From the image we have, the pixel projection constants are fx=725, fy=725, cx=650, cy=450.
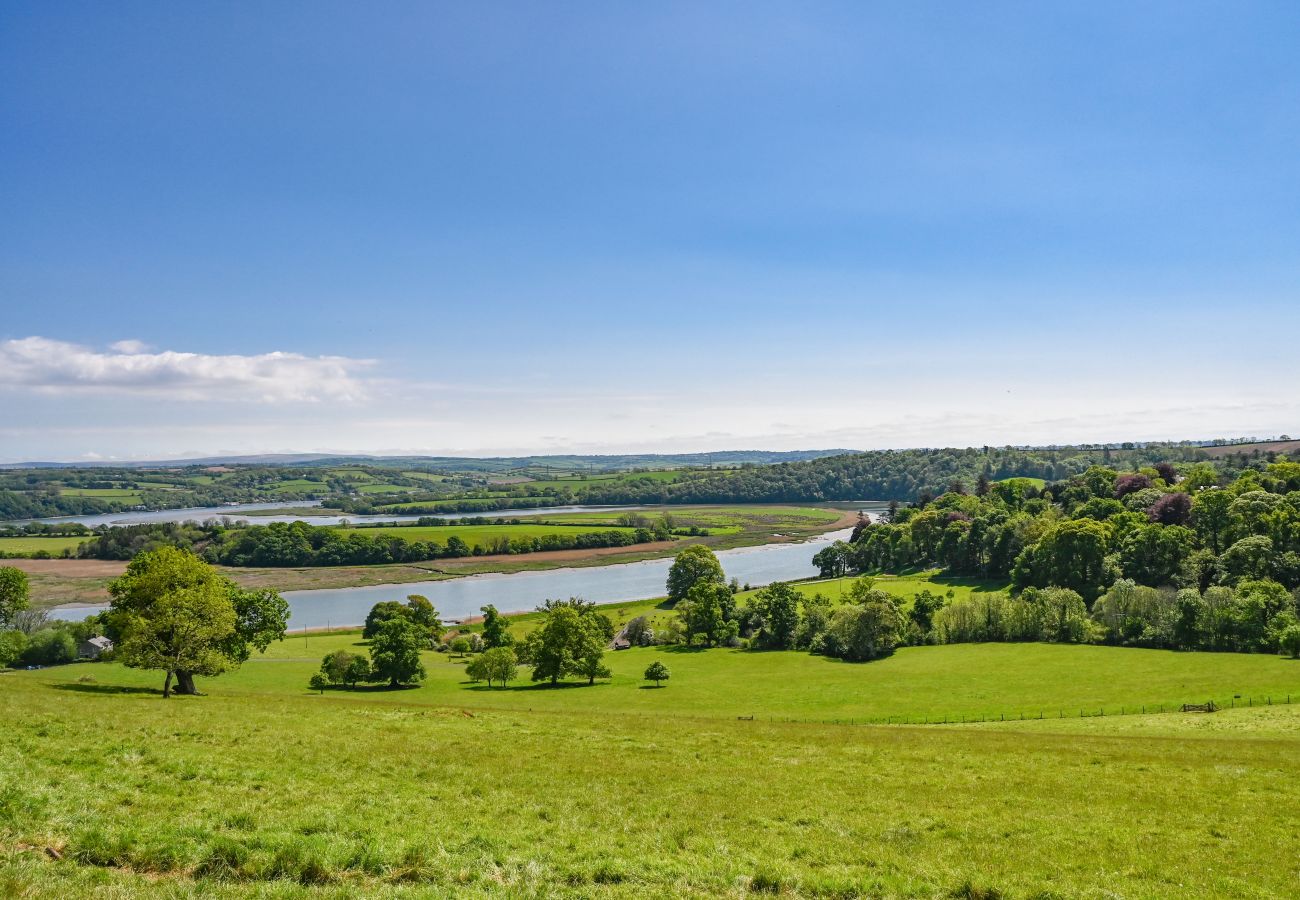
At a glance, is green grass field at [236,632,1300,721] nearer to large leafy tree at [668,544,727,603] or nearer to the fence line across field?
the fence line across field

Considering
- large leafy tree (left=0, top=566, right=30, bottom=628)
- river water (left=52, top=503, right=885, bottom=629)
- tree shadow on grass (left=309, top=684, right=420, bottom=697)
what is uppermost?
large leafy tree (left=0, top=566, right=30, bottom=628)

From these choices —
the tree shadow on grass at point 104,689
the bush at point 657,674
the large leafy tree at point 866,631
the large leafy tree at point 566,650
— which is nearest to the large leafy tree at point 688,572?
the large leafy tree at point 866,631

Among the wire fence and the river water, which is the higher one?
the wire fence

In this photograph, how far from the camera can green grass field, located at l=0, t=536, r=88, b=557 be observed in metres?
139

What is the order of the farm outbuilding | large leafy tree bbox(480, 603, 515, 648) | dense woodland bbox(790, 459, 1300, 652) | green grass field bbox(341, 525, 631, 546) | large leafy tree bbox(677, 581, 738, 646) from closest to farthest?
dense woodland bbox(790, 459, 1300, 652), the farm outbuilding, large leafy tree bbox(480, 603, 515, 648), large leafy tree bbox(677, 581, 738, 646), green grass field bbox(341, 525, 631, 546)

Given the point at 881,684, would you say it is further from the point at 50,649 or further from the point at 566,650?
the point at 50,649

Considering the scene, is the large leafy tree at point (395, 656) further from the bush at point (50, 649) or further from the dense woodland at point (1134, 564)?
the dense woodland at point (1134, 564)

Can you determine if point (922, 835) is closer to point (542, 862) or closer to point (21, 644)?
point (542, 862)

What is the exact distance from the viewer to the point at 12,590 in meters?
45.9

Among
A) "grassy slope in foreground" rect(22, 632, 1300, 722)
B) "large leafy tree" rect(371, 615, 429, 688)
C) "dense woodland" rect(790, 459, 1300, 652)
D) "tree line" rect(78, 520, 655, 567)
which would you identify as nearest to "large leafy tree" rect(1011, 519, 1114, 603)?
"dense woodland" rect(790, 459, 1300, 652)

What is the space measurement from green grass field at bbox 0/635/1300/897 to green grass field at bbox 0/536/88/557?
14266 centimetres

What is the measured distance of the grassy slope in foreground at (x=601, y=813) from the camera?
11016mm

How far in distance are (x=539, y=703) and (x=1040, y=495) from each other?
111 meters

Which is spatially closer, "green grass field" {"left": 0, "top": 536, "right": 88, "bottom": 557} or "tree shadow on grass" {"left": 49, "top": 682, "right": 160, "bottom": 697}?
"tree shadow on grass" {"left": 49, "top": 682, "right": 160, "bottom": 697}
